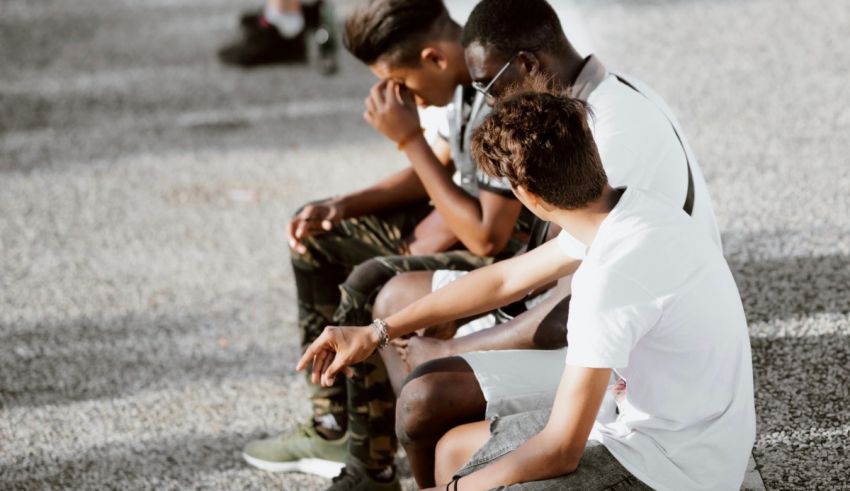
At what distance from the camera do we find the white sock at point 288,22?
732 centimetres

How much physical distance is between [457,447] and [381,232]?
119 centimetres

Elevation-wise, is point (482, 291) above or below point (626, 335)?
below

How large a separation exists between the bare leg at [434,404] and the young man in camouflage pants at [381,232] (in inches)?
19.3

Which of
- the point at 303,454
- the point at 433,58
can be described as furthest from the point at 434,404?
the point at 433,58

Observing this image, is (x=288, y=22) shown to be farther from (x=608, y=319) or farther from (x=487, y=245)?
(x=608, y=319)

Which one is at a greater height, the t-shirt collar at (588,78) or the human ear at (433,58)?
the t-shirt collar at (588,78)

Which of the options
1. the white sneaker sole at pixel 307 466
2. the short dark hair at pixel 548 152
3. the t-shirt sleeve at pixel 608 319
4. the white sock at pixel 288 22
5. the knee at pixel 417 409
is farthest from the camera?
the white sock at pixel 288 22

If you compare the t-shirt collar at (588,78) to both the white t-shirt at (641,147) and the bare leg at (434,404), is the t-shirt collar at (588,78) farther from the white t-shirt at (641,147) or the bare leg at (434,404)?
the bare leg at (434,404)

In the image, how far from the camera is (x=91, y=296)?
4.71 m

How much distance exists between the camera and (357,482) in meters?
3.20

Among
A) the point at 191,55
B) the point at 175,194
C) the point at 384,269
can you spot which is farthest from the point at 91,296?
the point at 191,55

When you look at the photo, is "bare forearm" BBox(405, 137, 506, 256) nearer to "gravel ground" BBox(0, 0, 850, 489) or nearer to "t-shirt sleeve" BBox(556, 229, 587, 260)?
"t-shirt sleeve" BBox(556, 229, 587, 260)

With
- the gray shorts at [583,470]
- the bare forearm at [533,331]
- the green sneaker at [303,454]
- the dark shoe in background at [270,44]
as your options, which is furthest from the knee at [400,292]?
the dark shoe in background at [270,44]

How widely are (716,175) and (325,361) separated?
9.19ft
